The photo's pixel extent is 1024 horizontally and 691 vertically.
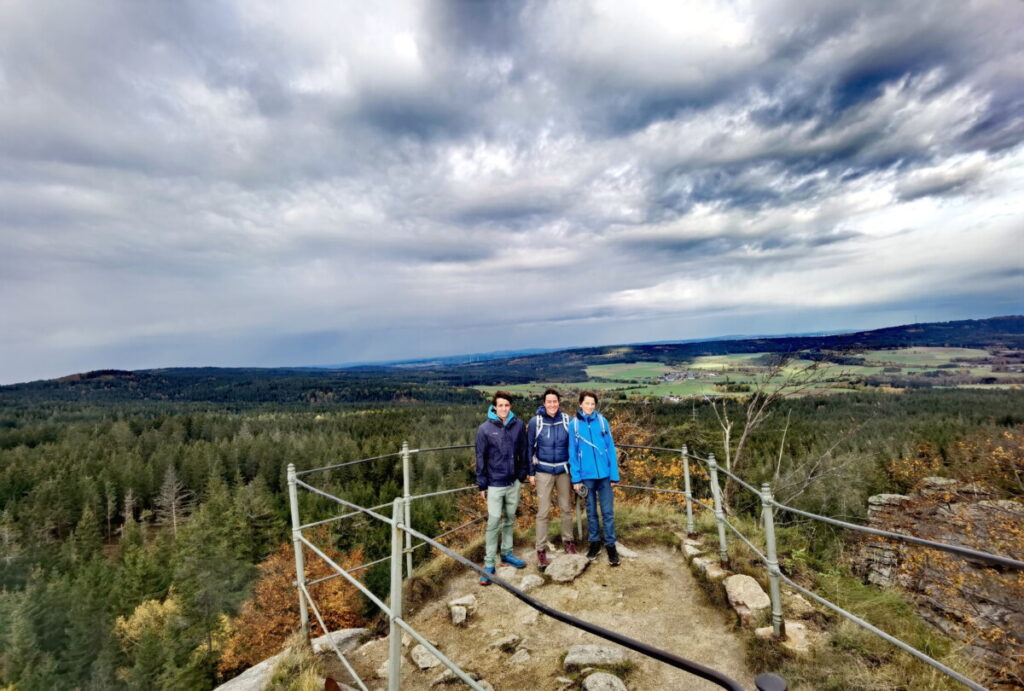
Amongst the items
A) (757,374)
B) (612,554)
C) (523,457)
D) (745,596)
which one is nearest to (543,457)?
(523,457)

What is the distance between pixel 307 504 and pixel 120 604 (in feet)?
46.2

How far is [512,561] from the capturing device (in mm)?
6598

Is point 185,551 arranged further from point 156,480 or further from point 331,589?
point 156,480

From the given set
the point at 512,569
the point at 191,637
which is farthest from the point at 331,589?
the point at 512,569

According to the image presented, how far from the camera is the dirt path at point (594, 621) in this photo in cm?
455

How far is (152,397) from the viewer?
7785 inches

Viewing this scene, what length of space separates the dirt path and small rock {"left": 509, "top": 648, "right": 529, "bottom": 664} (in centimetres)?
5

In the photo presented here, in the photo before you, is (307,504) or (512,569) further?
(307,504)

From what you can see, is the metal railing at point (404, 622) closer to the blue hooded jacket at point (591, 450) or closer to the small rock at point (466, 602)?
the small rock at point (466, 602)

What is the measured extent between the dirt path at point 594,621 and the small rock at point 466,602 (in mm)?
90

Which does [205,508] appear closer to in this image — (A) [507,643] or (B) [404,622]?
(A) [507,643]

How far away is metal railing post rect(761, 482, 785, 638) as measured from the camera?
4395 millimetres

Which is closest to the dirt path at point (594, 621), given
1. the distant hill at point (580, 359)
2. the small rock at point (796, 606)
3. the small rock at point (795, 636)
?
the small rock at point (795, 636)

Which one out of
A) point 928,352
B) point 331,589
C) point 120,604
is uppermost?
point 928,352
